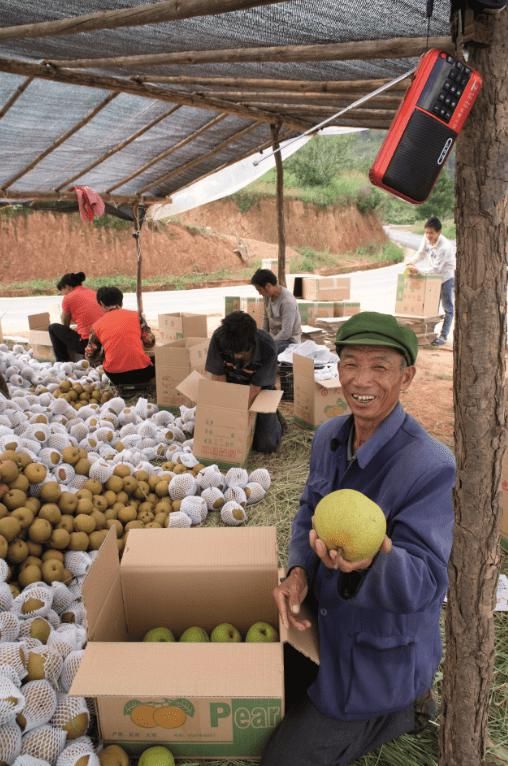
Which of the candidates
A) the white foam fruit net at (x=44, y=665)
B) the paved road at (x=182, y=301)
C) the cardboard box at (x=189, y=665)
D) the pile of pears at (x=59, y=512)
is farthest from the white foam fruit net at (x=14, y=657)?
the paved road at (x=182, y=301)

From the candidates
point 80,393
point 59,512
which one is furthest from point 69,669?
point 80,393

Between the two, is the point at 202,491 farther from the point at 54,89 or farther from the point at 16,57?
the point at 54,89

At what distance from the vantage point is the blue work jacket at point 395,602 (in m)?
1.60

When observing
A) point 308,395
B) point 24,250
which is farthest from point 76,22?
point 24,250

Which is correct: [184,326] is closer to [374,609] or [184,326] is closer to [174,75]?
[174,75]

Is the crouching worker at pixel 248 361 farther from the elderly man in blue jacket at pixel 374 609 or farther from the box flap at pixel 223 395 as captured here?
the elderly man in blue jacket at pixel 374 609

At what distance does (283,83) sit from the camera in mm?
3719

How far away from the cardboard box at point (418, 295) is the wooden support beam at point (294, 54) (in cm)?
660

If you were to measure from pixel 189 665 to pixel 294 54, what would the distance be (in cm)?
273

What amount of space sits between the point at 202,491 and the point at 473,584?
8.80ft

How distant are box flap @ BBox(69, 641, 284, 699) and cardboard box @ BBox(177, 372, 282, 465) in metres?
2.51

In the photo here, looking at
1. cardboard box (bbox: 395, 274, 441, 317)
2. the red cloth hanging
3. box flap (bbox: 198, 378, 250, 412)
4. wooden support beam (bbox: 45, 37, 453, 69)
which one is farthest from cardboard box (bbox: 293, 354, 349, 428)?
cardboard box (bbox: 395, 274, 441, 317)

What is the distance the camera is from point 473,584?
146 centimetres

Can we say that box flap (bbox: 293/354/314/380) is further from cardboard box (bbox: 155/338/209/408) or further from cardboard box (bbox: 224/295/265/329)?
cardboard box (bbox: 224/295/265/329)
